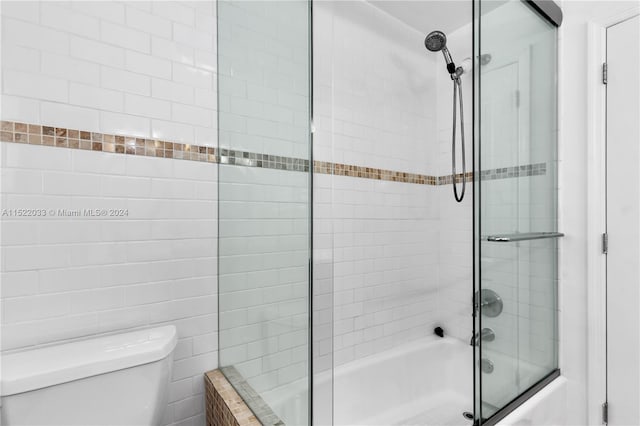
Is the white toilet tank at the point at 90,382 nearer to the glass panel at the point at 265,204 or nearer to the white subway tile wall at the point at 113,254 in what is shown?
the white subway tile wall at the point at 113,254

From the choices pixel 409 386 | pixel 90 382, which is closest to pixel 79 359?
pixel 90 382

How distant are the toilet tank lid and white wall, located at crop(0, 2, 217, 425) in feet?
0.30

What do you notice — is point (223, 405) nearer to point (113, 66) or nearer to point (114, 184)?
point (114, 184)

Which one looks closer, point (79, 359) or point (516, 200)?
point (79, 359)

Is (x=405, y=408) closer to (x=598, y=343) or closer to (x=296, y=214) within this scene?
(x=598, y=343)

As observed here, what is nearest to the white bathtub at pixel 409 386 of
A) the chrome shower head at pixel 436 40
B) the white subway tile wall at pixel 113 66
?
the white subway tile wall at pixel 113 66

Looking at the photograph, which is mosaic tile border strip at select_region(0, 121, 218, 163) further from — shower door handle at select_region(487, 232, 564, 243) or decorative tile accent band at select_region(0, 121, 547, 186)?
shower door handle at select_region(487, 232, 564, 243)

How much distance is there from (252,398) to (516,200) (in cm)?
119

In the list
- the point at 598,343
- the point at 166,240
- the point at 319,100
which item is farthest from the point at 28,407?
the point at 598,343

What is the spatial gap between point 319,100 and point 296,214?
1.08 ft

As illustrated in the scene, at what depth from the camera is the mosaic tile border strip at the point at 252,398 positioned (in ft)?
3.27

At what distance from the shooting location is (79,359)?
3.14 ft

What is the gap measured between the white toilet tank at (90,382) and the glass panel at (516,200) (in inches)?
40.5

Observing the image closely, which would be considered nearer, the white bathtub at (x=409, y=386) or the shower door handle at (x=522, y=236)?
the shower door handle at (x=522, y=236)
